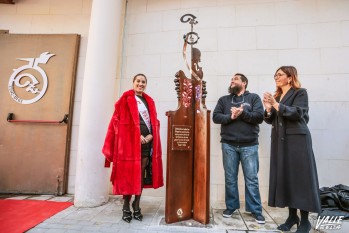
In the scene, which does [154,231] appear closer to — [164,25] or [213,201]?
[213,201]

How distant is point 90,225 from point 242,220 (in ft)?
4.85

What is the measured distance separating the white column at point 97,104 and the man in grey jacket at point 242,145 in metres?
1.45

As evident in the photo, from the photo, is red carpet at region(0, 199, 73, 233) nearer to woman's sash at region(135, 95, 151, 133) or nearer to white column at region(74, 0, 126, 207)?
white column at region(74, 0, 126, 207)

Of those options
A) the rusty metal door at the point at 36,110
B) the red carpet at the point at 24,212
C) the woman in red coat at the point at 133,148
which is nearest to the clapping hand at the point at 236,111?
the woman in red coat at the point at 133,148

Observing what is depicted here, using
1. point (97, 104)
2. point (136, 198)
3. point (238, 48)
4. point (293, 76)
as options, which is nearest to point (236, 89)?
point (293, 76)

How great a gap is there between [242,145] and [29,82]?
3.14 meters

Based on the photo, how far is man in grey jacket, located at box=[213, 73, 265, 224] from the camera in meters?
2.19

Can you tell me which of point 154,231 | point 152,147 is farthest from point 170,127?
point 154,231

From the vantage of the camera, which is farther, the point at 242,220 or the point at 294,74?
the point at 242,220

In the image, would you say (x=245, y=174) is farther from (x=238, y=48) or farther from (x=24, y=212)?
(x=24, y=212)

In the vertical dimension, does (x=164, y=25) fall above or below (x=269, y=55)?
above

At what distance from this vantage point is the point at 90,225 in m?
2.02

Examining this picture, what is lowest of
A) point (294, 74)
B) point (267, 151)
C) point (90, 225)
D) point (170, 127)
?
point (90, 225)

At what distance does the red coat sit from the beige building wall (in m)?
0.85
